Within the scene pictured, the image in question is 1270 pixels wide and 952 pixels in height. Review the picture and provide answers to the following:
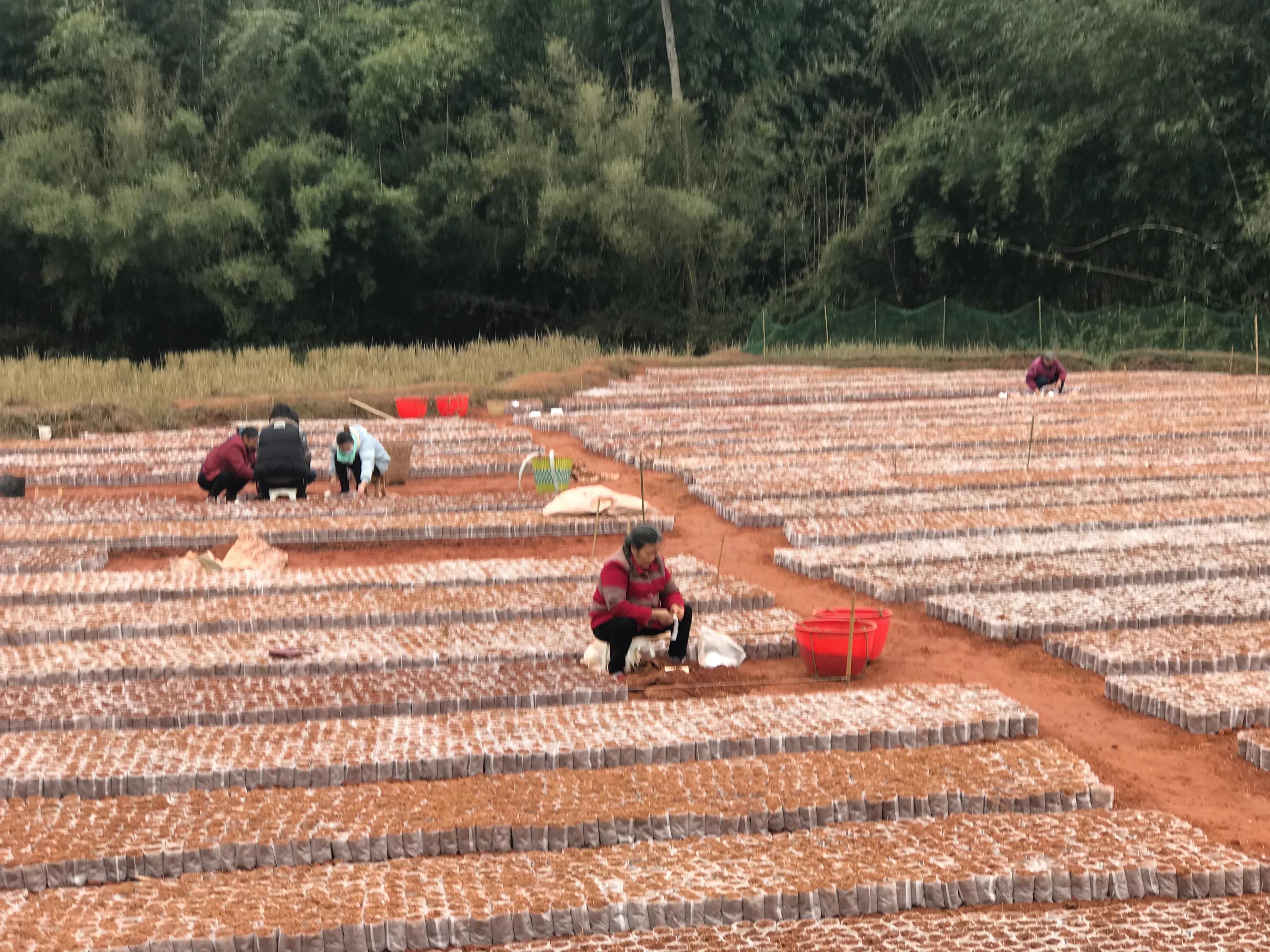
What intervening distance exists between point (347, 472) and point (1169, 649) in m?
6.80

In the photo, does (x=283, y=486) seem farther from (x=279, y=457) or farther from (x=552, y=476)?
(x=552, y=476)

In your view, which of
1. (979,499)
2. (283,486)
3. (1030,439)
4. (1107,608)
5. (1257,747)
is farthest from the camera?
(1030,439)

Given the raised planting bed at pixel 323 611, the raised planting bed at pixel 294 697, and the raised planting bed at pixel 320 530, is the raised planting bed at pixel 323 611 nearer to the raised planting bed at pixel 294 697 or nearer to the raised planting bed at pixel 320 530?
the raised planting bed at pixel 294 697

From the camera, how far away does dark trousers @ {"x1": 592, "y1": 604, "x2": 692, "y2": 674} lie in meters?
6.04

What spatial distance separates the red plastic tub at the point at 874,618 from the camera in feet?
20.5

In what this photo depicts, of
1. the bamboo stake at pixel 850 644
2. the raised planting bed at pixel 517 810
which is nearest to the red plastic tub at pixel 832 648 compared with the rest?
the bamboo stake at pixel 850 644

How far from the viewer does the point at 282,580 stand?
811cm

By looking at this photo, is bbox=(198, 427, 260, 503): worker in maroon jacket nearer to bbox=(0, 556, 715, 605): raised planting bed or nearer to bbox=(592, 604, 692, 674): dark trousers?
bbox=(0, 556, 715, 605): raised planting bed

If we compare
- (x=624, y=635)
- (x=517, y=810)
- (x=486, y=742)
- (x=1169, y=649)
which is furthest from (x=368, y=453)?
(x=517, y=810)

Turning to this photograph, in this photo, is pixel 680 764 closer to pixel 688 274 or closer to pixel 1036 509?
pixel 1036 509

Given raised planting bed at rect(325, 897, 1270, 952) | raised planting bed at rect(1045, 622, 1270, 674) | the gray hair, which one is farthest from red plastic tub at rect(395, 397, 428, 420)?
raised planting bed at rect(325, 897, 1270, 952)

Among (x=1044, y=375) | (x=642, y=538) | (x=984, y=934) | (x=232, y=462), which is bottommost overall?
(x=984, y=934)

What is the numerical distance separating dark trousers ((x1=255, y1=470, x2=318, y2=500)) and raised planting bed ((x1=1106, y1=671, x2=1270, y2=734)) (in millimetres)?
6787

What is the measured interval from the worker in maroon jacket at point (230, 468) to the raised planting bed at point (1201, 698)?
23.5 feet
